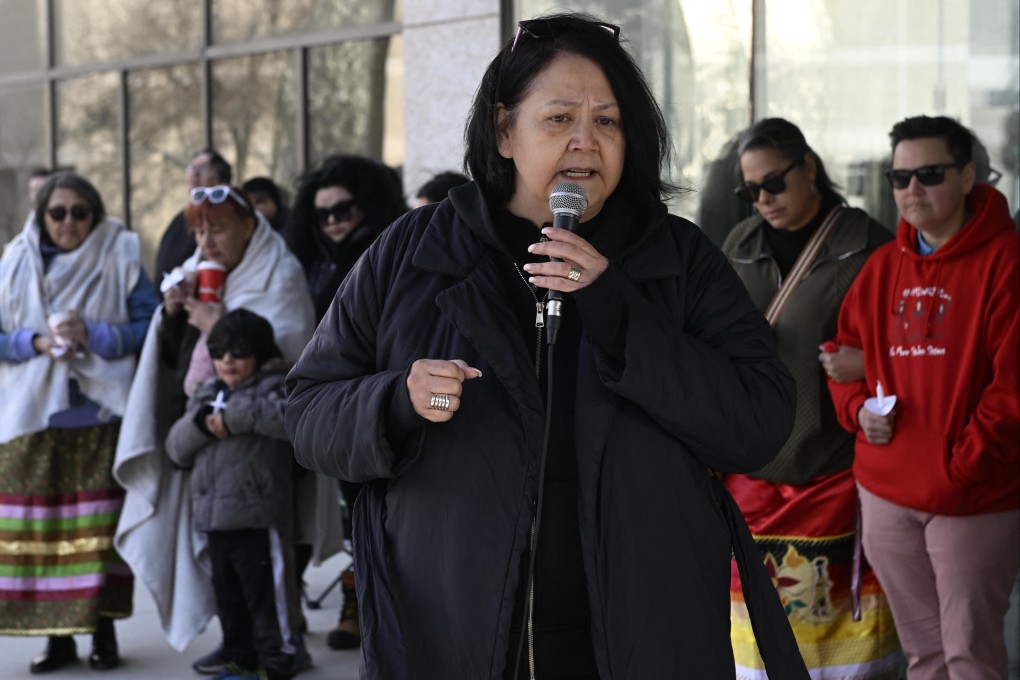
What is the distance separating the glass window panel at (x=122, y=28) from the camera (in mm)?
9797

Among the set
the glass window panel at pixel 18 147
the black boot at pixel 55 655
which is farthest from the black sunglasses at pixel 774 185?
the glass window panel at pixel 18 147

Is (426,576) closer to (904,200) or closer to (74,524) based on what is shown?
(904,200)

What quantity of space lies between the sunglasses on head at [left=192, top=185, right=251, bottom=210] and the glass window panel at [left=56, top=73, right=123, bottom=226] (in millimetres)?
5176

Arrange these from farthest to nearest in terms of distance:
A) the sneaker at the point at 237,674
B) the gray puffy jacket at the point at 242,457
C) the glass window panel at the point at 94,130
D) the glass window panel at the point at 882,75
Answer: the glass window panel at the point at 94,130 < the sneaker at the point at 237,674 < the gray puffy jacket at the point at 242,457 < the glass window panel at the point at 882,75

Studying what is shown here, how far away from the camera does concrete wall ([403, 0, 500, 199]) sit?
6.48 metres

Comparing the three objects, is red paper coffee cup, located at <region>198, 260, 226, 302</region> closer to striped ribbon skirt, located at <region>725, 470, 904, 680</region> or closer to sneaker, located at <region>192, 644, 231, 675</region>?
sneaker, located at <region>192, 644, 231, 675</region>

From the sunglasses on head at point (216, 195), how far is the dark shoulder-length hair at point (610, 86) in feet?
9.66

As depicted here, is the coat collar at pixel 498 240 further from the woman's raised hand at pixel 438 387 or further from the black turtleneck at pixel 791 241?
the black turtleneck at pixel 791 241

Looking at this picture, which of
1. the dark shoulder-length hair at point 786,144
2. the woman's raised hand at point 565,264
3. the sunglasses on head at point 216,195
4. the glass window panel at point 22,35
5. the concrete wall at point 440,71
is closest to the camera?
the woman's raised hand at point 565,264

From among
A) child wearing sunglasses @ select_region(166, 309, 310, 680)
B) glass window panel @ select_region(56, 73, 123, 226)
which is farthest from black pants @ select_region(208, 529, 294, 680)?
glass window panel @ select_region(56, 73, 123, 226)

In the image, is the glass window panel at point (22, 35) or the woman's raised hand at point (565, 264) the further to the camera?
the glass window panel at point (22, 35)

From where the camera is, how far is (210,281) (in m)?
5.46

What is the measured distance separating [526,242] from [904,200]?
197 centimetres

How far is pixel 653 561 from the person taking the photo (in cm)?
243
